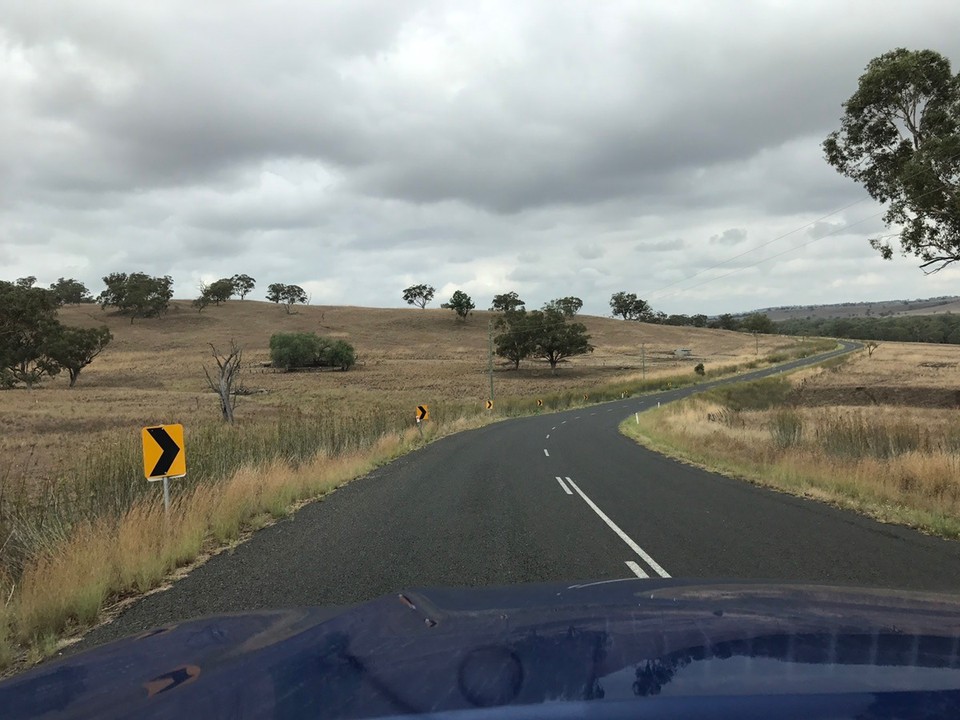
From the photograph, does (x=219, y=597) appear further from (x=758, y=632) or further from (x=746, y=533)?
(x=746, y=533)

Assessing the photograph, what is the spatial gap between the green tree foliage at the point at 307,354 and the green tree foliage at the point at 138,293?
5258 centimetres

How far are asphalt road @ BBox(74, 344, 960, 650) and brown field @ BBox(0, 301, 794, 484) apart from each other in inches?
187

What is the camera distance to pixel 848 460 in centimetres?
1422

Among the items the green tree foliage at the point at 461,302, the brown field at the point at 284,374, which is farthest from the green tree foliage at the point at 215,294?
the green tree foliage at the point at 461,302

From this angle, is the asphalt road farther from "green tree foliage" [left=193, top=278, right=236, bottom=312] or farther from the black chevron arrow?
"green tree foliage" [left=193, top=278, right=236, bottom=312]

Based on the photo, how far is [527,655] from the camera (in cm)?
296

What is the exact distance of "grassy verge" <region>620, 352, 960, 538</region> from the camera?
10.4m

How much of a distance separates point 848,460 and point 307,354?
75.3m

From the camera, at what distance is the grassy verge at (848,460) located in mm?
10352

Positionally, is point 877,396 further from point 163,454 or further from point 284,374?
point 284,374

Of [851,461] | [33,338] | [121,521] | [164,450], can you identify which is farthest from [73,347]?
[851,461]

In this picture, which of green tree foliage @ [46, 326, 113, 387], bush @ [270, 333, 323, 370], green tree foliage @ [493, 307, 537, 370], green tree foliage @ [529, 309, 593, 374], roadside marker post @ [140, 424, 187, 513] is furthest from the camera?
green tree foliage @ [493, 307, 537, 370]

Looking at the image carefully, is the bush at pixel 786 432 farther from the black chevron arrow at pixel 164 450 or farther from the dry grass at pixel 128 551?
the black chevron arrow at pixel 164 450

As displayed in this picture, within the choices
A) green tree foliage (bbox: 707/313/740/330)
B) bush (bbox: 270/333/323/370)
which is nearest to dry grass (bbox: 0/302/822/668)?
bush (bbox: 270/333/323/370)
